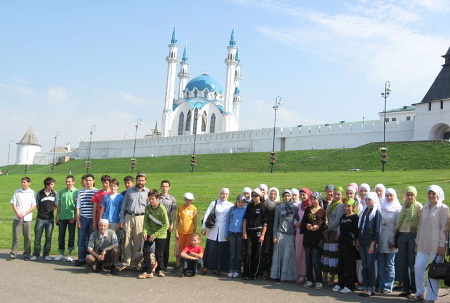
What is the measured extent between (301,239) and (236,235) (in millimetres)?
1097

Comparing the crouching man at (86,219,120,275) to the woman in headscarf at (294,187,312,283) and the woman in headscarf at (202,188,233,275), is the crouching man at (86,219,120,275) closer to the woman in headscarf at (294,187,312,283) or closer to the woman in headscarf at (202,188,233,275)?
the woman in headscarf at (202,188,233,275)

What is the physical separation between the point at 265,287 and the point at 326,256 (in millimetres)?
1111

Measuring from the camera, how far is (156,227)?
7.96 m

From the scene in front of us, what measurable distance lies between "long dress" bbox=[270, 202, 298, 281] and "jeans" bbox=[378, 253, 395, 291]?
1324mm

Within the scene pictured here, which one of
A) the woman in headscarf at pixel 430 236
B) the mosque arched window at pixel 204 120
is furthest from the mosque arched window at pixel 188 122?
the woman in headscarf at pixel 430 236

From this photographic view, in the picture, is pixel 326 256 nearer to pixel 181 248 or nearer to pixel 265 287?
pixel 265 287

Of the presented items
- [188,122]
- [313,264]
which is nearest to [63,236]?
[313,264]

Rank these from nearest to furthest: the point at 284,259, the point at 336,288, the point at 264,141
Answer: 1. the point at 336,288
2. the point at 284,259
3. the point at 264,141

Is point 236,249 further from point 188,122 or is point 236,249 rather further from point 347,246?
point 188,122

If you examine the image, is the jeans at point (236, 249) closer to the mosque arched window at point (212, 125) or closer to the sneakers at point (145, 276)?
the sneakers at point (145, 276)

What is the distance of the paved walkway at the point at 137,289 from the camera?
624cm

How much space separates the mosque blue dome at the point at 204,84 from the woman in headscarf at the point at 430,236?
74.8 meters

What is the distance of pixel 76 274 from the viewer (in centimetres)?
761

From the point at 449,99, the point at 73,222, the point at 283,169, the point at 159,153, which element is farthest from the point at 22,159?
the point at 73,222
